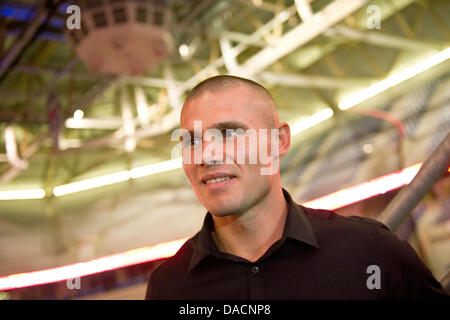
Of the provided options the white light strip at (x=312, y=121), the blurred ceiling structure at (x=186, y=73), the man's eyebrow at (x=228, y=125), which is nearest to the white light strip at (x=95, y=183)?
the blurred ceiling structure at (x=186, y=73)

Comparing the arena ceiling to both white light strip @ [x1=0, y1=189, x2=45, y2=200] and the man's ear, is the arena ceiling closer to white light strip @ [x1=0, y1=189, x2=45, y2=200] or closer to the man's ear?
white light strip @ [x1=0, y1=189, x2=45, y2=200]

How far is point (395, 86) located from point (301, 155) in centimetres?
274

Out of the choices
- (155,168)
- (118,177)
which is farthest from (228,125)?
(118,177)

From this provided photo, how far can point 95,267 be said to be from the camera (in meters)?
7.18

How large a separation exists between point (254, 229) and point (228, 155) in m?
0.23

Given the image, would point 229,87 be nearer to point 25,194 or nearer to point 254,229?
point 254,229

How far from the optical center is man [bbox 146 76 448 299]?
3.69ft

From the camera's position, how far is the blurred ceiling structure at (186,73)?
7059 millimetres

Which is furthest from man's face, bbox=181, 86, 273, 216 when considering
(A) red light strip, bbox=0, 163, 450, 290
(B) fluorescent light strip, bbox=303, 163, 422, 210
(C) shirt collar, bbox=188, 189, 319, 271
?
(A) red light strip, bbox=0, 163, 450, 290

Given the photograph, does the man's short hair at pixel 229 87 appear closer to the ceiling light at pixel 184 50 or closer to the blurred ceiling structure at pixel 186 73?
the blurred ceiling structure at pixel 186 73

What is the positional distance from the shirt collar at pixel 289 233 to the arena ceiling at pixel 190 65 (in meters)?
5.06

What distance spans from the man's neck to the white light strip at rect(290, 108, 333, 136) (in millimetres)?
9924

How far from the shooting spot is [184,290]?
1291 millimetres
